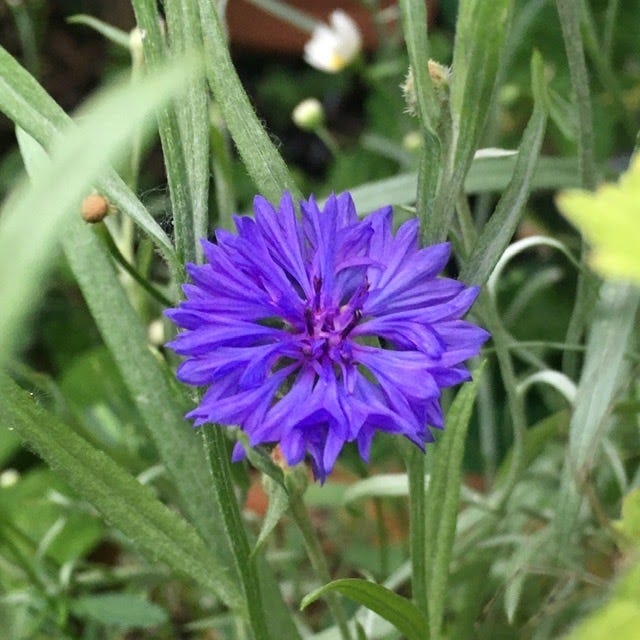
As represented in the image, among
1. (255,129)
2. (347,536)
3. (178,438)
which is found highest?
(255,129)

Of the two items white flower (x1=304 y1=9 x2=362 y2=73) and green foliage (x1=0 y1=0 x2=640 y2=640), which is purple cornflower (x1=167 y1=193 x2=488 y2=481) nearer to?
green foliage (x1=0 y1=0 x2=640 y2=640)

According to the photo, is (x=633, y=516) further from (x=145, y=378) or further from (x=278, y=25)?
(x=278, y=25)

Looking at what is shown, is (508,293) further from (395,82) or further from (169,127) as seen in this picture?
(169,127)

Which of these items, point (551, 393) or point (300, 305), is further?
point (551, 393)

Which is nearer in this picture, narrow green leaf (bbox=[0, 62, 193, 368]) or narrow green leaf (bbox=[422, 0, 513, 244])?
narrow green leaf (bbox=[0, 62, 193, 368])

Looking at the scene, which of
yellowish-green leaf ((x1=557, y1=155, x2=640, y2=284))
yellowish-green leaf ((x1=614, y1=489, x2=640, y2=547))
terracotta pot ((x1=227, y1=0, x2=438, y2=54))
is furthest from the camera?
terracotta pot ((x1=227, y1=0, x2=438, y2=54))

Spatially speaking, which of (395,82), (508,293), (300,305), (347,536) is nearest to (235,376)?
(300,305)

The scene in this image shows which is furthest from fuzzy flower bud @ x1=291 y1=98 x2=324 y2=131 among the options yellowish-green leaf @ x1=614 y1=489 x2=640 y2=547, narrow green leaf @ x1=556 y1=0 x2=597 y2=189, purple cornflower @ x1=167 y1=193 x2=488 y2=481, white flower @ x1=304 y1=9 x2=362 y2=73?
yellowish-green leaf @ x1=614 y1=489 x2=640 y2=547

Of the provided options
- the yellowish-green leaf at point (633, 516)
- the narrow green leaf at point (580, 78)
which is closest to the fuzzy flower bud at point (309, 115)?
the narrow green leaf at point (580, 78)
